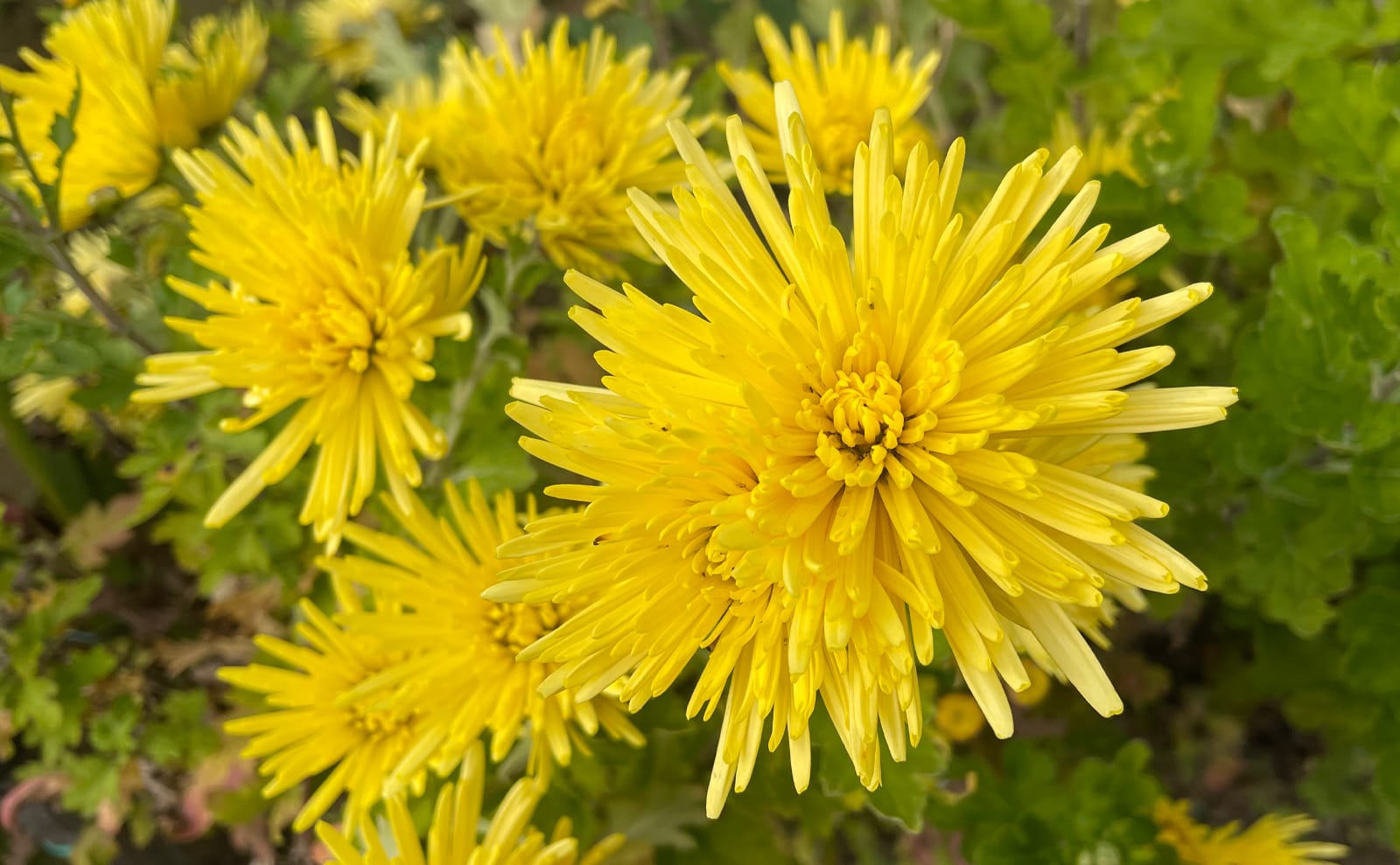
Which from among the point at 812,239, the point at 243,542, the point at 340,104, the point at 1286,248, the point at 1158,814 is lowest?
the point at 1158,814

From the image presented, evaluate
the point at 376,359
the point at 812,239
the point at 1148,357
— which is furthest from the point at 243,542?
the point at 1148,357

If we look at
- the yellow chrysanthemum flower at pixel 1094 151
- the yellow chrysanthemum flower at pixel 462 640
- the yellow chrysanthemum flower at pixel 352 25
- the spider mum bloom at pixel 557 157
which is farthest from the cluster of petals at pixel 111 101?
the yellow chrysanthemum flower at pixel 1094 151

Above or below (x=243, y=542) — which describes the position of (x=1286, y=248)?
above

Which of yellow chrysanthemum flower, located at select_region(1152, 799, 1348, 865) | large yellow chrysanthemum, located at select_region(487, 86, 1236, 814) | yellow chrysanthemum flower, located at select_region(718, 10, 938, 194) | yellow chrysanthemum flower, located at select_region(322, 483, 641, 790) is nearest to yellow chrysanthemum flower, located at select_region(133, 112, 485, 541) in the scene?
yellow chrysanthemum flower, located at select_region(322, 483, 641, 790)

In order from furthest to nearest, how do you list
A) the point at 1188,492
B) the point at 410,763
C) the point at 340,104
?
1. the point at 340,104
2. the point at 1188,492
3. the point at 410,763

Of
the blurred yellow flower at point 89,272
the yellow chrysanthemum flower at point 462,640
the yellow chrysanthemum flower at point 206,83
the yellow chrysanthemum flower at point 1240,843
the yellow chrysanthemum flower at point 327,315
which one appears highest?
the yellow chrysanthemum flower at point 206,83

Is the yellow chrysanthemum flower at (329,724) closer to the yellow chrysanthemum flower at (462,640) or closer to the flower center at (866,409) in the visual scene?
the yellow chrysanthemum flower at (462,640)

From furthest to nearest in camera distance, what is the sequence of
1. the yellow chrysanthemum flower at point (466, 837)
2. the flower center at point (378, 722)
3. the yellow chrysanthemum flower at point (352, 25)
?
the yellow chrysanthemum flower at point (352, 25) < the flower center at point (378, 722) < the yellow chrysanthemum flower at point (466, 837)

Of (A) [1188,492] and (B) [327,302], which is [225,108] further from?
(A) [1188,492]
